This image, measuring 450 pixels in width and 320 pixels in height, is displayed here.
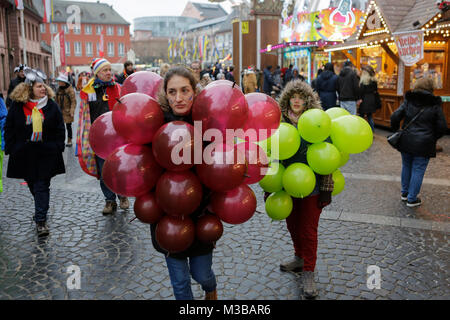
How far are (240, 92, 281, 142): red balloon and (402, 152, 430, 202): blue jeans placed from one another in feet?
11.9

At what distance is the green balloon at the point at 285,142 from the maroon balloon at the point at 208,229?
889 millimetres

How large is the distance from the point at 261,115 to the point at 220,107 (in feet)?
1.33

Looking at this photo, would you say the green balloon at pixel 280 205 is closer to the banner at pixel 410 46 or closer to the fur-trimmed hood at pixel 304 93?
the fur-trimmed hood at pixel 304 93

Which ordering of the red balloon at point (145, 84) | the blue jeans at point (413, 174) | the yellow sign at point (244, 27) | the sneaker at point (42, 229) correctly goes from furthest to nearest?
1. the yellow sign at point (244, 27)
2. the blue jeans at point (413, 174)
3. the sneaker at point (42, 229)
4. the red balloon at point (145, 84)

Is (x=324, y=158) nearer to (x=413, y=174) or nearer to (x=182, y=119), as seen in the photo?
(x=182, y=119)

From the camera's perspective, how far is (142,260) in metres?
4.01

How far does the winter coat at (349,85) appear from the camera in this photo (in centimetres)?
A: 1084

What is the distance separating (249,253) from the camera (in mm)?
4152

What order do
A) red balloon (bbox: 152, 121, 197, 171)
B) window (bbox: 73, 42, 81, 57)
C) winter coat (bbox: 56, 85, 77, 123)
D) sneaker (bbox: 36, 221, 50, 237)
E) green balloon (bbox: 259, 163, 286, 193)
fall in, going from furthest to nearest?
window (bbox: 73, 42, 81, 57)
winter coat (bbox: 56, 85, 77, 123)
sneaker (bbox: 36, 221, 50, 237)
green balloon (bbox: 259, 163, 286, 193)
red balloon (bbox: 152, 121, 197, 171)

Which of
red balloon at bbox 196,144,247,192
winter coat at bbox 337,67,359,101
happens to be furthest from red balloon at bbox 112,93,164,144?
winter coat at bbox 337,67,359,101

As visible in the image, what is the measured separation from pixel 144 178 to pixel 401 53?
9.34 m

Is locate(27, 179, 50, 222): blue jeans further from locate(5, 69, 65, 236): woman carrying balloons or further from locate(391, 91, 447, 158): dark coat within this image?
locate(391, 91, 447, 158): dark coat

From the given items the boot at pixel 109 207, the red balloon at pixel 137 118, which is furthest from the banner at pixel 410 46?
the red balloon at pixel 137 118

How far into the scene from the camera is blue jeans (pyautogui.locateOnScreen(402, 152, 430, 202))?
18.0ft
